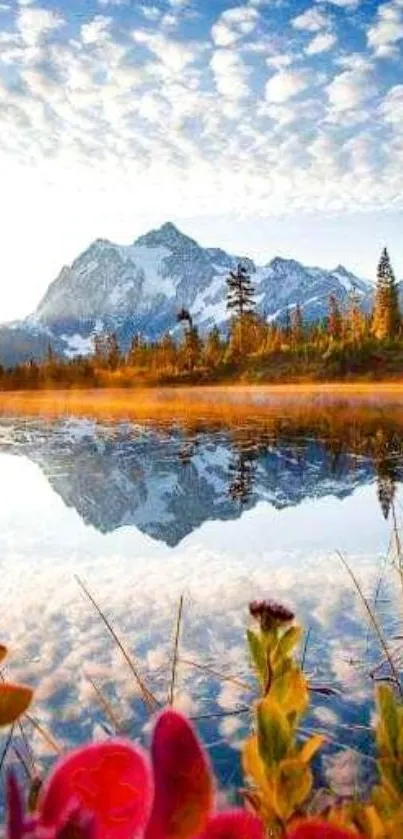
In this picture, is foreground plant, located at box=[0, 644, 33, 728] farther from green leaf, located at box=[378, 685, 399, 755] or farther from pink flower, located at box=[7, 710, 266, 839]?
green leaf, located at box=[378, 685, 399, 755]

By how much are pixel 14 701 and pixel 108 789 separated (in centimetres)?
8

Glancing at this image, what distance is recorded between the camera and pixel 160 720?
50cm

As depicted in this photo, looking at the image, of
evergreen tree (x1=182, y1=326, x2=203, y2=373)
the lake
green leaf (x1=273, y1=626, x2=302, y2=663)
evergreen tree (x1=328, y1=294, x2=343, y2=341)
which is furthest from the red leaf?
evergreen tree (x1=182, y1=326, x2=203, y2=373)

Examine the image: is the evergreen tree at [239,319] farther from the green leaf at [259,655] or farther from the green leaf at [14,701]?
the green leaf at [14,701]

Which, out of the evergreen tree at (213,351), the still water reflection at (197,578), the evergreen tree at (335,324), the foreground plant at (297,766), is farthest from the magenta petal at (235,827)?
the evergreen tree at (335,324)

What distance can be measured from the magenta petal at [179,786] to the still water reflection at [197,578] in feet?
5.85

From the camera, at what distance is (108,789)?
47 centimetres

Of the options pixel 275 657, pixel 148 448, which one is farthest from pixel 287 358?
pixel 275 657

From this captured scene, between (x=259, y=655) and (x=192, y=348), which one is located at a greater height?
(x=192, y=348)

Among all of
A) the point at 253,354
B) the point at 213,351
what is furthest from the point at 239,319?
the point at 253,354

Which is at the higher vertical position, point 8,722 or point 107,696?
point 8,722

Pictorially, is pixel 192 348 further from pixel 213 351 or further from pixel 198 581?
pixel 198 581

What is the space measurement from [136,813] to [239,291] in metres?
79.1

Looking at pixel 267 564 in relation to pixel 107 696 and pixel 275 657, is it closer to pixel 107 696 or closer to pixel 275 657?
pixel 107 696
